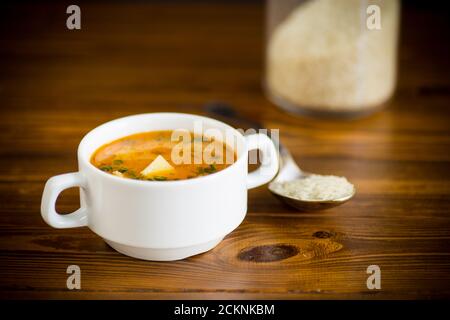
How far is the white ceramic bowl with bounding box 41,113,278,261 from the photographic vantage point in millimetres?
883

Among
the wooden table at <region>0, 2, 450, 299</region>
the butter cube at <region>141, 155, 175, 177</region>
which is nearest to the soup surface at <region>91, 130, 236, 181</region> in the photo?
the butter cube at <region>141, 155, 175, 177</region>

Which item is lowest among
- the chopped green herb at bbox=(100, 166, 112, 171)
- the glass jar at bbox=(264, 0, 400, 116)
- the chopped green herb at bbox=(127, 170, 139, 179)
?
the chopped green herb at bbox=(127, 170, 139, 179)

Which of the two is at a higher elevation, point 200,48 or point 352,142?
point 200,48

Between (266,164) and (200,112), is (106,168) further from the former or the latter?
(200,112)

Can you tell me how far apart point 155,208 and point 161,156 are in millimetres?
115

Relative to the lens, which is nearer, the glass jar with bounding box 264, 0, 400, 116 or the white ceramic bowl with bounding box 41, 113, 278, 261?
the white ceramic bowl with bounding box 41, 113, 278, 261

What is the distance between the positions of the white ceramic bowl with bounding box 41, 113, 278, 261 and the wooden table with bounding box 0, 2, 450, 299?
0.05 metres

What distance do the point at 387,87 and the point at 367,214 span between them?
0.43 m

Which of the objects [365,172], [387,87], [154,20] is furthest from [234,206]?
[154,20]

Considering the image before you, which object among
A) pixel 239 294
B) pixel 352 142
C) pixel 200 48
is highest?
pixel 200 48

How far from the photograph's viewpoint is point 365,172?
1.23 m

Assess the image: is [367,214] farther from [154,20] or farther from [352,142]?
[154,20]

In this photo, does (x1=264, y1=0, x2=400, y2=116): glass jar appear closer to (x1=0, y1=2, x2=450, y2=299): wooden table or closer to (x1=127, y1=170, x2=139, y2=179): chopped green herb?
(x1=0, y1=2, x2=450, y2=299): wooden table

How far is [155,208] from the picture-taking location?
0.89 m
